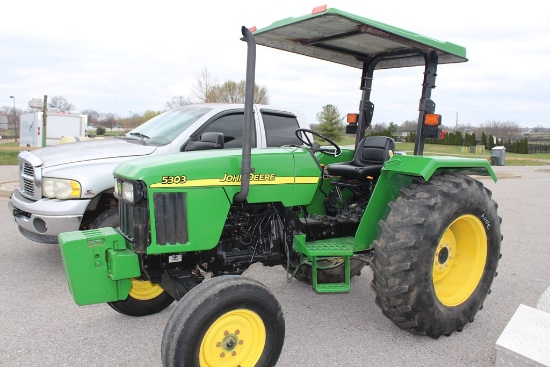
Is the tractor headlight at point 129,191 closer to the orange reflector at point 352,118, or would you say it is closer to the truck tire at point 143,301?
the truck tire at point 143,301

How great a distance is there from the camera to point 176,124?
5.86 metres

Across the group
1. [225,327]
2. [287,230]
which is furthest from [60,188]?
[225,327]

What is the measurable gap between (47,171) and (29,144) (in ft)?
88.1

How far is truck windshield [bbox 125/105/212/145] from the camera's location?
18.6 feet

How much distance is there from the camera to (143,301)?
3.95 meters

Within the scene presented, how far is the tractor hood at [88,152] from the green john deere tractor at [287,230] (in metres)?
1.89

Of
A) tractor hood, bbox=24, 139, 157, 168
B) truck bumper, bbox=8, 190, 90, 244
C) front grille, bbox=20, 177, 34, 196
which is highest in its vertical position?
tractor hood, bbox=24, 139, 157, 168

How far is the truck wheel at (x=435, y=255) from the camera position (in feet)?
11.0

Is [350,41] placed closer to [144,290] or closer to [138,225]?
[138,225]

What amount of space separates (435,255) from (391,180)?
69 cm

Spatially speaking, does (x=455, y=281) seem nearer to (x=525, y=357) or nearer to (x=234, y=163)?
(x=525, y=357)

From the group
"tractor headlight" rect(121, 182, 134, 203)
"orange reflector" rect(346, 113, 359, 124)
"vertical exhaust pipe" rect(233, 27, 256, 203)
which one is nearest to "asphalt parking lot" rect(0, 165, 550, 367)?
"tractor headlight" rect(121, 182, 134, 203)

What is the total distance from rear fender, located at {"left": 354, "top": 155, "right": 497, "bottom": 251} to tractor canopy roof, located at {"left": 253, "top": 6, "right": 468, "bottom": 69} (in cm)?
89

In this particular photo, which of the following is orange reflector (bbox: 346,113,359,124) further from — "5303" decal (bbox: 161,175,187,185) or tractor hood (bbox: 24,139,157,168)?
"5303" decal (bbox: 161,175,187,185)
